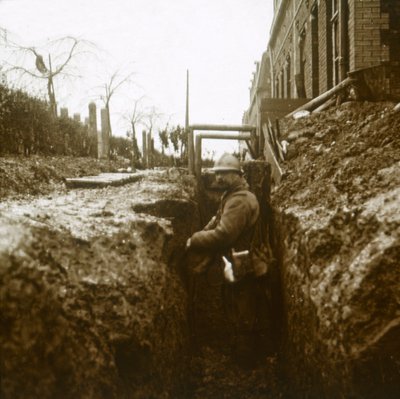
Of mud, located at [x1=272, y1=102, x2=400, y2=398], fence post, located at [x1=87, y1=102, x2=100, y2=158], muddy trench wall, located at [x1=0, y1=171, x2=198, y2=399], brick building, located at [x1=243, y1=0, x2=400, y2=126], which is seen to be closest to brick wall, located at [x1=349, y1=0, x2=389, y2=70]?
brick building, located at [x1=243, y1=0, x2=400, y2=126]

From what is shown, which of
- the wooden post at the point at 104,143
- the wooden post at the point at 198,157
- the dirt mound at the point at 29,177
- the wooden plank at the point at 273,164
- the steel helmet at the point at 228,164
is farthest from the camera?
the wooden post at the point at 104,143

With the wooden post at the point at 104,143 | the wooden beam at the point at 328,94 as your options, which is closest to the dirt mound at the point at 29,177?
the wooden beam at the point at 328,94

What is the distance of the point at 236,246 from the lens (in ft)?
14.8

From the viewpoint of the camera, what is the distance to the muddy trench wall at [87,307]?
2242 millimetres

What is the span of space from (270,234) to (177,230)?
3.77ft

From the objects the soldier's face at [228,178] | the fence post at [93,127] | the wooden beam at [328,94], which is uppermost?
the fence post at [93,127]

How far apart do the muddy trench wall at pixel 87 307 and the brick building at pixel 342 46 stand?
4760 millimetres

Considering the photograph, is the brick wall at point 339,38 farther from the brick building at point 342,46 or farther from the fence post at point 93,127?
the fence post at point 93,127

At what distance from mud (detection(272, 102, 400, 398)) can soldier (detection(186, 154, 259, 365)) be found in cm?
40

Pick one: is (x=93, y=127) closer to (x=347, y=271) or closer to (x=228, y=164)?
(x=228, y=164)

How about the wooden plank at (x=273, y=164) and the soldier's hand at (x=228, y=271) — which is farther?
the wooden plank at (x=273, y=164)

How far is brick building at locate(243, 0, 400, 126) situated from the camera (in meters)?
6.59

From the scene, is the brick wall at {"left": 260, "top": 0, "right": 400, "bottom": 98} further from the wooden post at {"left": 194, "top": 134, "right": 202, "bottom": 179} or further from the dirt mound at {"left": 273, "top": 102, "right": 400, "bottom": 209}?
the wooden post at {"left": 194, "top": 134, "right": 202, "bottom": 179}

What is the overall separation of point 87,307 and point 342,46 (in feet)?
26.6
